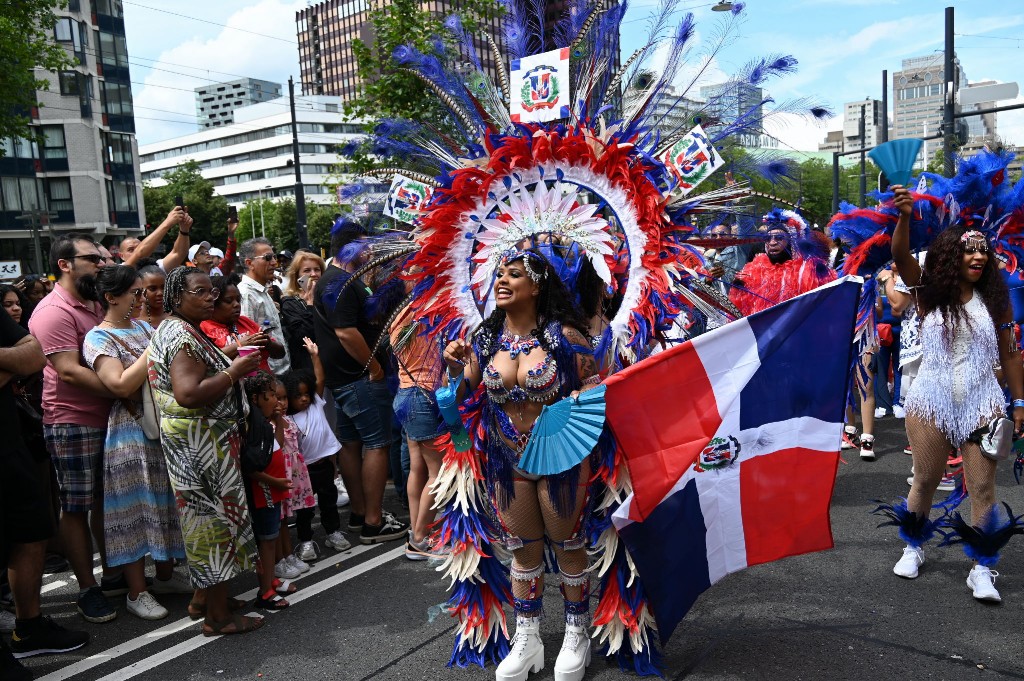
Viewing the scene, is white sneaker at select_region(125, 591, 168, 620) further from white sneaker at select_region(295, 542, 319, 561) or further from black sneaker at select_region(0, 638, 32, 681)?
white sneaker at select_region(295, 542, 319, 561)

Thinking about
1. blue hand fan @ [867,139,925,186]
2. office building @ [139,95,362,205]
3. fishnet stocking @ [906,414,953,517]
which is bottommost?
fishnet stocking @ [906,414,953,517]

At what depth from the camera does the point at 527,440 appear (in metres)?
3.21

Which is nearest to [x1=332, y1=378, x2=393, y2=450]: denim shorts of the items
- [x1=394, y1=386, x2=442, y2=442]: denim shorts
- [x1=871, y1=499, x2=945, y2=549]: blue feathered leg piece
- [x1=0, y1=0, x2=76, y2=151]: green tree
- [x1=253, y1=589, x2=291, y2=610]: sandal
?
[x1=394, y1=386, x2=442, y2=442]: denim shorts

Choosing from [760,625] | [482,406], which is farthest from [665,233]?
[760,625]

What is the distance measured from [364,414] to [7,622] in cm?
217

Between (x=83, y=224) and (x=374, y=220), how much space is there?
146 ft

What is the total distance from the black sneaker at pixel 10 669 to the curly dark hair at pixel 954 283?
454 cm

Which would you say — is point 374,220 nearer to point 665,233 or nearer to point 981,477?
point 665,233

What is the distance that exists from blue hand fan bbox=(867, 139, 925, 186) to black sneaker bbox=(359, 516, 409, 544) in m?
3.51

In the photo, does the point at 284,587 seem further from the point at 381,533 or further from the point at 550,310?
the point at 550,310

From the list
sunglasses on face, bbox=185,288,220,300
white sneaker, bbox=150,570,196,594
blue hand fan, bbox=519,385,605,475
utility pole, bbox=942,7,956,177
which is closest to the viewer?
blue hand fan, bbox=519,385,605,475

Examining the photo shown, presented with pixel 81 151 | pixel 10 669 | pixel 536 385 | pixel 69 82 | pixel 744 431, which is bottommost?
pixel 10 669

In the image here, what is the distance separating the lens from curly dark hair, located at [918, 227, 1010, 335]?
13.1ft

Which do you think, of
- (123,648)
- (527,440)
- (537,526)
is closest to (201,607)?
(123,648)
